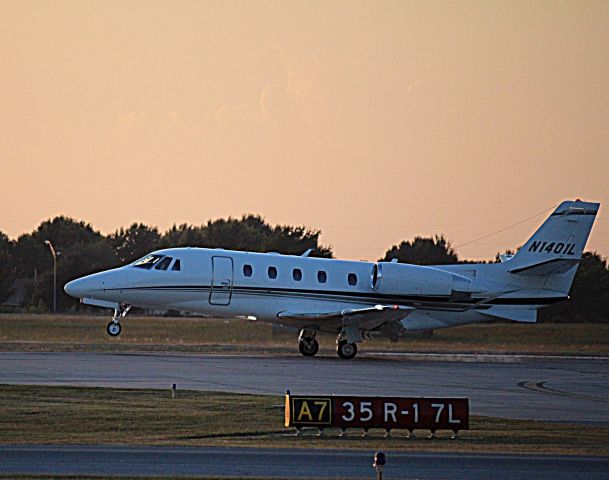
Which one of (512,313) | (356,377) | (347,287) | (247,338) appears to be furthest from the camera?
(247,338)

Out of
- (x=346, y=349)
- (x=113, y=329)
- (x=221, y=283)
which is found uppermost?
(x=221, y=283)

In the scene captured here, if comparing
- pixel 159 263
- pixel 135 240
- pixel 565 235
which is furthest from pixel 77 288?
pixel 135 240

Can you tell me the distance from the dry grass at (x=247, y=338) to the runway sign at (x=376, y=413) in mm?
22549

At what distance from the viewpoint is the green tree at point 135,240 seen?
124m

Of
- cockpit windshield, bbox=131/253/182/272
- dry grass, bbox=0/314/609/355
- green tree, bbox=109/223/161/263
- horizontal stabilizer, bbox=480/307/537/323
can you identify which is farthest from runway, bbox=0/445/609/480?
green tree, bbox=109/223/161/263

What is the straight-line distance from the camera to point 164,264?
37.3 meters

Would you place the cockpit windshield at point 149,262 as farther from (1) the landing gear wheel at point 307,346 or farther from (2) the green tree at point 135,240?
(2) the green tree at point 135,240

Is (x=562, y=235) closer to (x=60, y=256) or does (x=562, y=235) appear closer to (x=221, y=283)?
(x=221, y=283)

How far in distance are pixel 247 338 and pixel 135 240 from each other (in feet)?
267

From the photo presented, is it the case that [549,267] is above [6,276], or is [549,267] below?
below

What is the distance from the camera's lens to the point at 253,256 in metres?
38.3

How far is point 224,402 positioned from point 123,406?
2088 mm

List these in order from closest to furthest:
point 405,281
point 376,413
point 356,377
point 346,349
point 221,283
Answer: point 376,413 → point 356,377 → point 221,283 → point 346,349 → point 405,281

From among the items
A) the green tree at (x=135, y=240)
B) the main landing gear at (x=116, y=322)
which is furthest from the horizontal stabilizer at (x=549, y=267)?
the green tree at (x=135, y=240)
